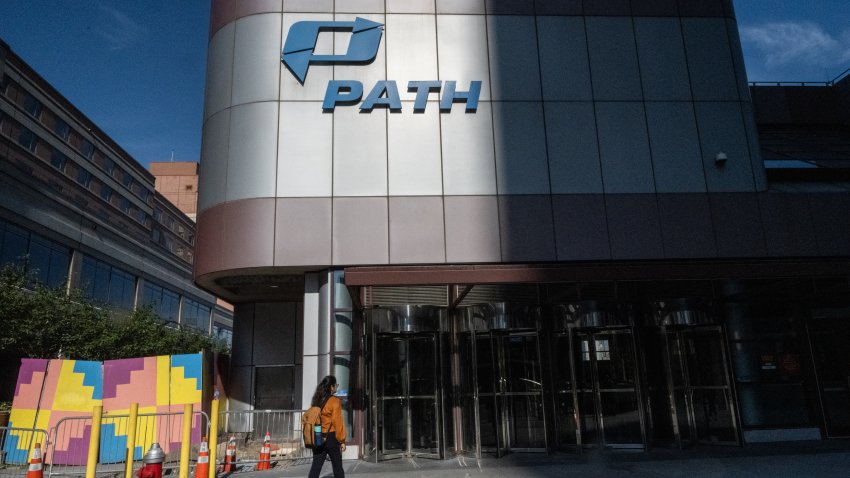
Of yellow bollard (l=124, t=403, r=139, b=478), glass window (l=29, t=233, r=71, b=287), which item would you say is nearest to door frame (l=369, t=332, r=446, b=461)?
yellow bollard (l=124, t=403, r=139, b=478)

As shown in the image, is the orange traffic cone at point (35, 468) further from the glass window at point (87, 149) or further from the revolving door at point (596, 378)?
the glass window at point (87, 149)

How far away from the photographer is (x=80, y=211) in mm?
40562

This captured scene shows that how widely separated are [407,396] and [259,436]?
204 inches

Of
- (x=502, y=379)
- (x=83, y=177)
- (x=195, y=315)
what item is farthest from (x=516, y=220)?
(x=195, y=315)

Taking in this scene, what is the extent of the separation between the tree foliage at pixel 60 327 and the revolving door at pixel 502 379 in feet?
53.2

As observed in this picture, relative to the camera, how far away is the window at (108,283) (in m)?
41.6

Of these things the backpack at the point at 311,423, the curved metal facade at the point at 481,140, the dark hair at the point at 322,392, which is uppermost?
the curved metal facade at the point at 481,140

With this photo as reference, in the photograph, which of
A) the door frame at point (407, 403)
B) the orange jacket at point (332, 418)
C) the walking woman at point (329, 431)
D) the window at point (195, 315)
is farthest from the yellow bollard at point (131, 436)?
the window at point (195, 315)

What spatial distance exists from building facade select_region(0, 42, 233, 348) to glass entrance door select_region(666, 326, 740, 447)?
27.9 meters

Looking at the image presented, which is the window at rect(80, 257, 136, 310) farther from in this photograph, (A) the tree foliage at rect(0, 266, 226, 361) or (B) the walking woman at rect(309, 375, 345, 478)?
(B) the walking woman at rect(309, 375, 345, 478)

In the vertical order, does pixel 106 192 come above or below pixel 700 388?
above

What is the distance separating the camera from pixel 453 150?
1369 centimetres

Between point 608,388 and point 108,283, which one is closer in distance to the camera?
point 608,388

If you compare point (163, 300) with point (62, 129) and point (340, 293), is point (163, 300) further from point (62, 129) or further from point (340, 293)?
point (340, 293)
